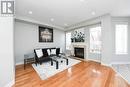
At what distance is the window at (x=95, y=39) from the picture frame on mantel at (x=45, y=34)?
315 centimetres

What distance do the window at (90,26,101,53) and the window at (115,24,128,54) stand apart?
98 centimetres

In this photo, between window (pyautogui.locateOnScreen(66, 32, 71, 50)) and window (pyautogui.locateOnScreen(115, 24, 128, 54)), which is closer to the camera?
window (pyautogui.locateOnScreen(115, 24, 128, 54))

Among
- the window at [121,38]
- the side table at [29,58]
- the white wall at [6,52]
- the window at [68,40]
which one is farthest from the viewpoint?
the window at [68,40]

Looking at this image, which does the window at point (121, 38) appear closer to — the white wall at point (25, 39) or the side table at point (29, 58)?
the white wall at point (25, 39)

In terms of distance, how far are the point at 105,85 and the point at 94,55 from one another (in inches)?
136

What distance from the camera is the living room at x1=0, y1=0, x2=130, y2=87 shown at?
2696 mm

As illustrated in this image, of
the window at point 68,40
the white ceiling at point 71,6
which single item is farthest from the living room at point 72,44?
the window at point 68,40

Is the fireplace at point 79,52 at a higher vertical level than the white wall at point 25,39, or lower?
lower

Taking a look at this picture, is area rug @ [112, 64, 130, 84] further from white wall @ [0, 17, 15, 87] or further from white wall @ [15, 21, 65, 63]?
white wall @ [15, 21, 65, 63]

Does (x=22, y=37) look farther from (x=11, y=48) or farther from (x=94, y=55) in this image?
(x=94, y=55)

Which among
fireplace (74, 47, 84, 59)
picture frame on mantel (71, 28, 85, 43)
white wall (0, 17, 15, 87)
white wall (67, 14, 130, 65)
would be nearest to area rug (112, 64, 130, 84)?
white wall (67, 14, 130, 65)

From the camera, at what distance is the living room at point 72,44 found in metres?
2.70

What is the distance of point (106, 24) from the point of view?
459 cm

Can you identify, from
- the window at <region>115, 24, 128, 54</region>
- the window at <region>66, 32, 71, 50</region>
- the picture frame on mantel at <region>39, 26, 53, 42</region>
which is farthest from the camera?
the window at <region>66, 32, 71, 50</region>
